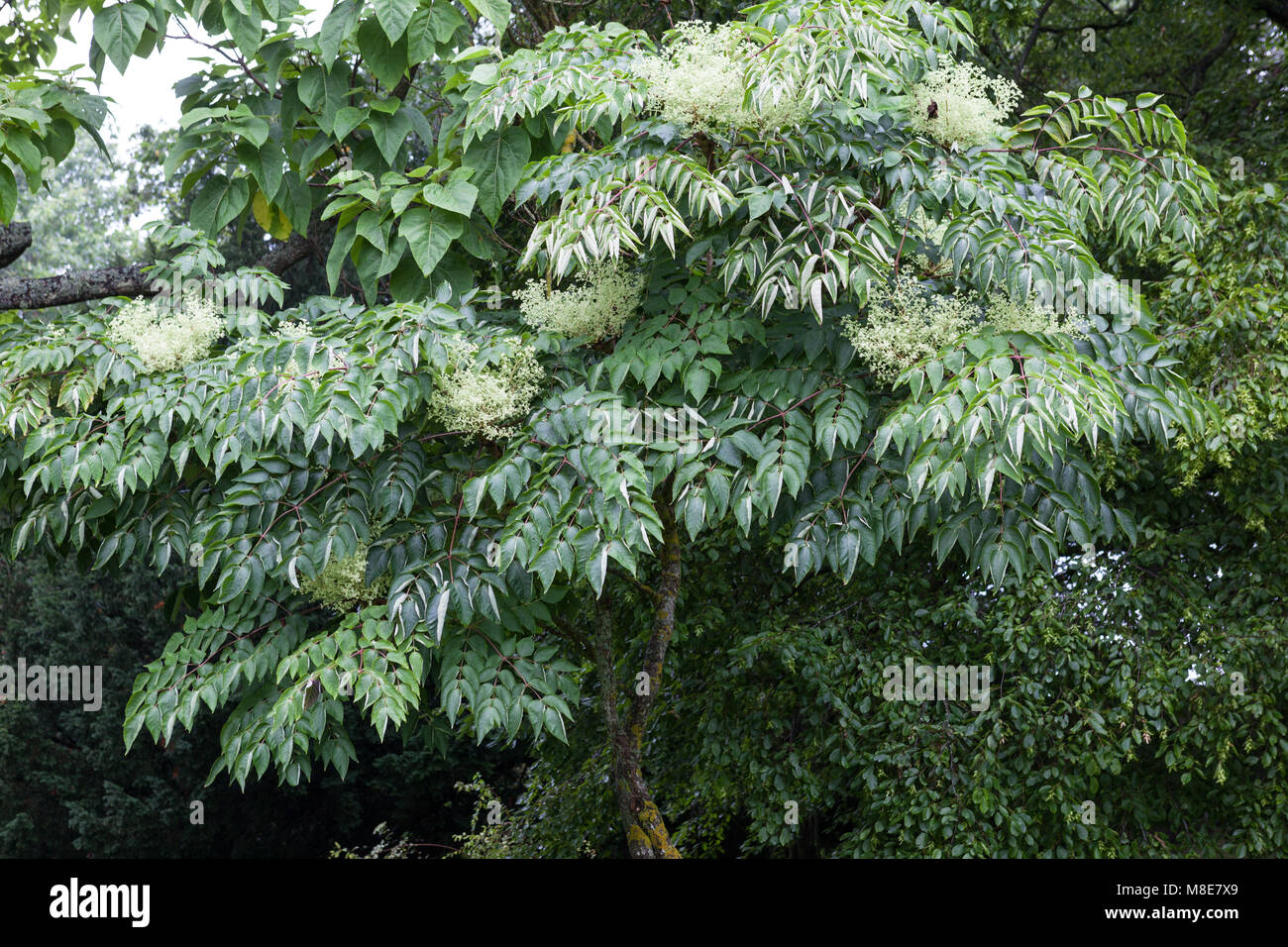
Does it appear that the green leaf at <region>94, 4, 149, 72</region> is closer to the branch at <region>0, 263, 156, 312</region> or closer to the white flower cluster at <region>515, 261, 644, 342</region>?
the branch at <region>0, 263, 156, 312</region>

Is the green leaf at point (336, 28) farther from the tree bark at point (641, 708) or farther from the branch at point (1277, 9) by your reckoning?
the branch at point (1277, 9)

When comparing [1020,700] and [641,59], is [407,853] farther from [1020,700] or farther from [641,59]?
[641,59]

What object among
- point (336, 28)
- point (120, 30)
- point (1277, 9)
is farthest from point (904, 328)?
point (1277, 9)

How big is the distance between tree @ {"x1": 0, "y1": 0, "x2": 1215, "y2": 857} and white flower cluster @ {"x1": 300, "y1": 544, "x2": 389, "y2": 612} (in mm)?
14

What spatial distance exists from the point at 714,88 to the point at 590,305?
0.83 metres

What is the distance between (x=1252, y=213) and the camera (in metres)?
6.01

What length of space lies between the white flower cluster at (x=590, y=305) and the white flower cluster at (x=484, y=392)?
0.17 m

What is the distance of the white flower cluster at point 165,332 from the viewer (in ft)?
13.4

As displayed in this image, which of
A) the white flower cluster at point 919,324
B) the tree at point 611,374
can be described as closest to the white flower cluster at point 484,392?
the tree at point 611,374

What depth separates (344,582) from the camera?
3713 millimetres

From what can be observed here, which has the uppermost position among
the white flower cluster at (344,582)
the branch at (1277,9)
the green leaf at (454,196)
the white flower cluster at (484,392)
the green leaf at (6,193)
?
the branch at (1277,9)

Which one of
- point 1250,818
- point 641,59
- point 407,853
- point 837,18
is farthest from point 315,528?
point 407,853

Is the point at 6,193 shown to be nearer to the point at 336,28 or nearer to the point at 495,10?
the point at 336,28
